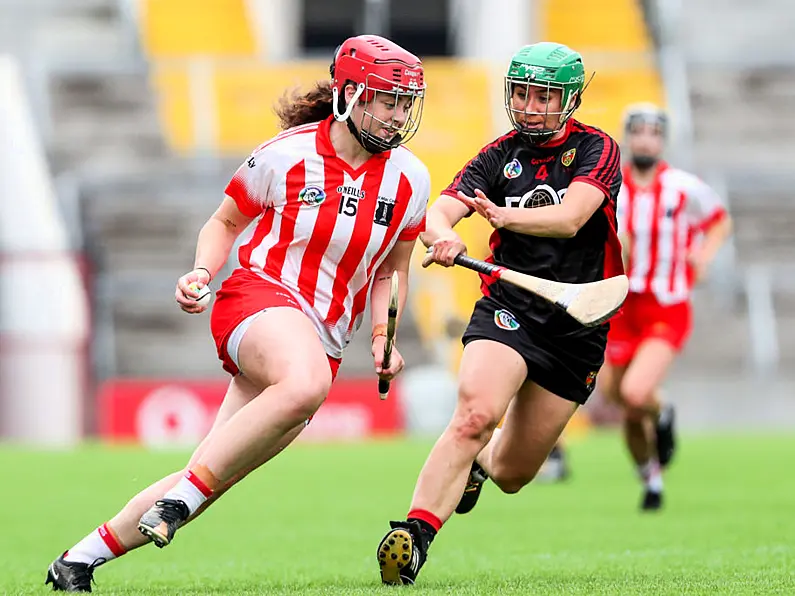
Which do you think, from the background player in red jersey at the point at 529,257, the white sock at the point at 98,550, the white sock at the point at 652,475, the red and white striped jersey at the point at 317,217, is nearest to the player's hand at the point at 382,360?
the red and white striped jersey at the point at 317,217

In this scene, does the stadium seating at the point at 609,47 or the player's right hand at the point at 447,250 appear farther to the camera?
the stadium seating at the point at 609,47

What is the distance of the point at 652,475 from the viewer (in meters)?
9.15

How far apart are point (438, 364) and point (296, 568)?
1149 cm

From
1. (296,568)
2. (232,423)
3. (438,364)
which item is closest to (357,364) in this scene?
(438,364)

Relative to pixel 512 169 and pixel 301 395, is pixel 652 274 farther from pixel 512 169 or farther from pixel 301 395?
pixel 301 395

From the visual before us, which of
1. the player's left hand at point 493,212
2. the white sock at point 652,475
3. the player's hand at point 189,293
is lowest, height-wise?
the white sock at point 652,475

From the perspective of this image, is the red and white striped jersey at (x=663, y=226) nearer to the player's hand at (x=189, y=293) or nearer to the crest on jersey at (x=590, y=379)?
the crest on jersey at (x=590, y=379)

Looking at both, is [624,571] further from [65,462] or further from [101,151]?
[101,151]

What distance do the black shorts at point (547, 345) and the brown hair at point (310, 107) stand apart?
982 mm

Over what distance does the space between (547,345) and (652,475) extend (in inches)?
127

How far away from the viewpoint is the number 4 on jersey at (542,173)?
6.16m

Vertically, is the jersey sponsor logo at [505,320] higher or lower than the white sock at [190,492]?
higher

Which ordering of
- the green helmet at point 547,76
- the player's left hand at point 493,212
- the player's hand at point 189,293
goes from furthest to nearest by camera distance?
the green helmet at point 547,76
the player's left hand at point 493,212
the player's hand at point 189,293

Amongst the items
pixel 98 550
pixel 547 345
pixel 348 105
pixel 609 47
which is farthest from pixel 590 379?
pixel 609 47
